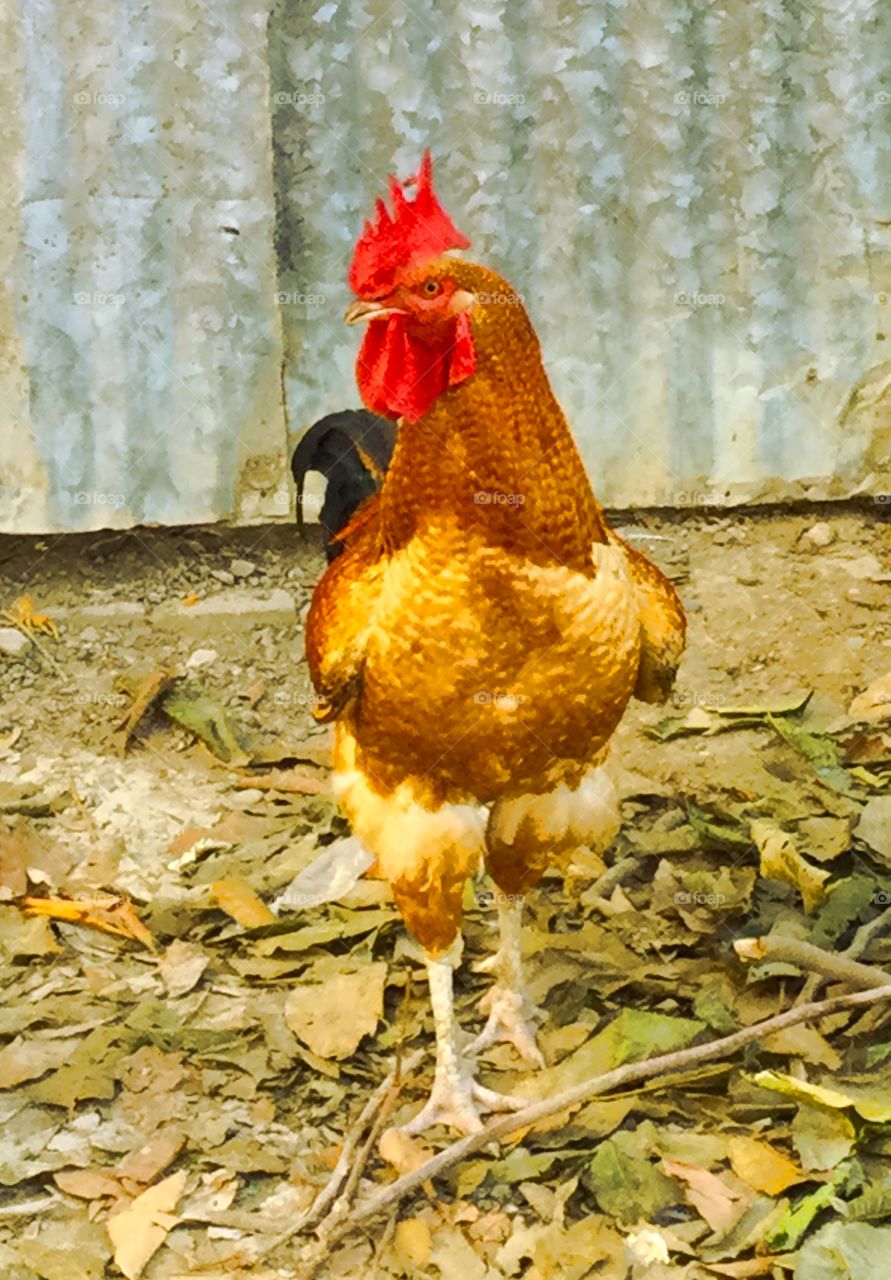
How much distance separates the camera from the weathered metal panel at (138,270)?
3.28 meters

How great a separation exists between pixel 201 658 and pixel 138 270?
1051 mm

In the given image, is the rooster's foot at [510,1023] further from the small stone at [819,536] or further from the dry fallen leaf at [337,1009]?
the small stone at [819,536]

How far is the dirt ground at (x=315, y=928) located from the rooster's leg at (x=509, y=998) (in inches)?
1.5

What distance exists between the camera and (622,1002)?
2.34m

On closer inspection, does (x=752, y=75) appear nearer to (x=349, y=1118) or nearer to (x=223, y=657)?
(x=223, y=657)

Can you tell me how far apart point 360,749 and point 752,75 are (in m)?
2.31

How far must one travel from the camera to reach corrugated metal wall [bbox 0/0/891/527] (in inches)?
130

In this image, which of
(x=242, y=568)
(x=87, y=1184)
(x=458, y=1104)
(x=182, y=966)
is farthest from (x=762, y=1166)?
(x=242, y=568)

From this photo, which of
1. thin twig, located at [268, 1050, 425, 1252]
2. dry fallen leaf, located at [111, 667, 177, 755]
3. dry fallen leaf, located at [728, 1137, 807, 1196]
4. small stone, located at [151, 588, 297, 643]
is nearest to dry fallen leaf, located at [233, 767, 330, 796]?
dry fallen leaf, located at [111, 667, 177, 755]

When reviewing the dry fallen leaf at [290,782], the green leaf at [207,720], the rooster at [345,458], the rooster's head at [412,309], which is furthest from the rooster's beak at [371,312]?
the green leaf at [207,720]

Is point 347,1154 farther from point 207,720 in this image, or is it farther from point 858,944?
point 207,720

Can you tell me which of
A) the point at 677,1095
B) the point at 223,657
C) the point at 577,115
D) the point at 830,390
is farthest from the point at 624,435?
the point at 677,1095

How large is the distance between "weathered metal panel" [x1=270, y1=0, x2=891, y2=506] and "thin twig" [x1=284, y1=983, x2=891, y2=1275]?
2006mm

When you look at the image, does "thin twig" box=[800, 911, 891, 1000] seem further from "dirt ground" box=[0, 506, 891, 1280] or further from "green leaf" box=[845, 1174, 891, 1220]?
"green leaf" box=[845, 1174, 891, 1220]
